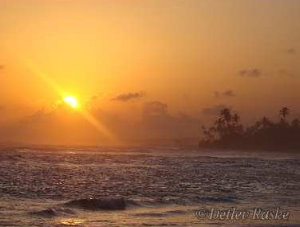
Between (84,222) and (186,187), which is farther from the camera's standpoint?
(186,187)

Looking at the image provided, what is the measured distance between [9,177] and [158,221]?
27210 mm

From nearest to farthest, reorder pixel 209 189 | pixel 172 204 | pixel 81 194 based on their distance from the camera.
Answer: pixel 172 204 < pixel 81 194 < pixel 209 189

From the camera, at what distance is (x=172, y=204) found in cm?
3391

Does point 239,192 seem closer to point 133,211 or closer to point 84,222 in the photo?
point 133,211

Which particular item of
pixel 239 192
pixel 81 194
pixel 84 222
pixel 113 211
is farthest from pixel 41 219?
pixel 239 192

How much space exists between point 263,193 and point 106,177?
18.0 metres

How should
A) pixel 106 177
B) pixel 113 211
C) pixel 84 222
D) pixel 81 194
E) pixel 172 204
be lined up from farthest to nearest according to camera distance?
1. pixel 106 177
2. pixel 81 194
3. pixel 172 204
4. pixel 113 211
5. pixel 84 222

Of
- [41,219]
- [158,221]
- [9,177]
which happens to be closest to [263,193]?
[158,221]

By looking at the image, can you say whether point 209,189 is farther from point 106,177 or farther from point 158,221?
point 158,221

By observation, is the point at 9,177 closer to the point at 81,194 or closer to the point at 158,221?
the point at 81,194

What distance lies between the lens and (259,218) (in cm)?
2742

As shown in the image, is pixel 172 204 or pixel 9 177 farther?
pixel 9 177

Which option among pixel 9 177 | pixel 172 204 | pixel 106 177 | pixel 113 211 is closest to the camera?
pixel 113 211

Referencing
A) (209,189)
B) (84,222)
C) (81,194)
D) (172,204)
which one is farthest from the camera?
(209,189)
